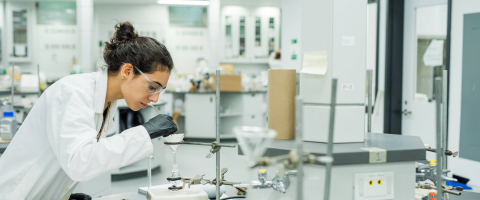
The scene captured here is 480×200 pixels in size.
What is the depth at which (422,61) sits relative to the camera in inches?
157

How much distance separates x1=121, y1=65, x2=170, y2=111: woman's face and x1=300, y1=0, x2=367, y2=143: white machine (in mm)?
477

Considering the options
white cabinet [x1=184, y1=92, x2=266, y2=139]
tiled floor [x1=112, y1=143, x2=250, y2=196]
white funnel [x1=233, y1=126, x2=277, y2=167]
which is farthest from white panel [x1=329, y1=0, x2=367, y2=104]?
white cabinet [x1=184, y1=92, x2=266, y2=139]

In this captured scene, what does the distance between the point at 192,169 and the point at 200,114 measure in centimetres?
173

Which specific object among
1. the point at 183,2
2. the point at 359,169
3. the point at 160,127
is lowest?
the point at 359,169

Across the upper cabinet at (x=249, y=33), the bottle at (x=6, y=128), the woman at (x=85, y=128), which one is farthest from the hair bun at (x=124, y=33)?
the upper cabinet at (x=249, y=33)

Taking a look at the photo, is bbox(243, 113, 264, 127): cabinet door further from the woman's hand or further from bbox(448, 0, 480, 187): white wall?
the woman's hand

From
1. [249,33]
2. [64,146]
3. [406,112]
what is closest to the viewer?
[64,146]

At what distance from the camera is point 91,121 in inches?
45.8

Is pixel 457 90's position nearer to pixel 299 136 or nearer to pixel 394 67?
pixel 394 67

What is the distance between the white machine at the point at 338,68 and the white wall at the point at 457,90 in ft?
9.29

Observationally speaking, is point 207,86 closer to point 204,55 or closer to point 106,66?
point 204,55

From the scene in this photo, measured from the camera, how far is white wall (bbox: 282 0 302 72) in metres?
5.00

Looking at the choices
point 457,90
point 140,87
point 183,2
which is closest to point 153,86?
point 140,87

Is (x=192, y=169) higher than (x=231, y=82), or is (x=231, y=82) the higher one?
(x=231, y=82)
